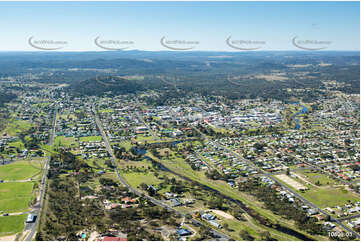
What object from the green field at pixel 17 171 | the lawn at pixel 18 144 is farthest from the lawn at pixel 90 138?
the green field at pixel 17 171

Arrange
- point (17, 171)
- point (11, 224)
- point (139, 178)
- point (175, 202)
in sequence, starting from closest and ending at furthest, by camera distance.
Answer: point (11, 224) → point (175, 202) → point (139, 178) → point (17, 171)

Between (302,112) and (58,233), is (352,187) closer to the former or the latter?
(58,233)

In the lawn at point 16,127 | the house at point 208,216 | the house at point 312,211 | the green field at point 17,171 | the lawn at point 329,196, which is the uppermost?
the lawn at point 16,127

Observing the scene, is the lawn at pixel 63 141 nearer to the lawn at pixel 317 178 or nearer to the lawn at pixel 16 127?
the lawn at pixel 16 127

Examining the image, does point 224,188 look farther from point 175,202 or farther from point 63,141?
point 63,141

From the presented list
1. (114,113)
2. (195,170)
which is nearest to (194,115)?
(114,113)

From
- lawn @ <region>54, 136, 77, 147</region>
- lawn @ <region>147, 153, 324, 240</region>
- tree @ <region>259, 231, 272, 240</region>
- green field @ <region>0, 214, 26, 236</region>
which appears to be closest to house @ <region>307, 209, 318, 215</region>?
lawn @ <region>147, 153, 324, 240</region>

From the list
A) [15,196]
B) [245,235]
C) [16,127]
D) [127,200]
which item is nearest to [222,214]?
[245,235]
